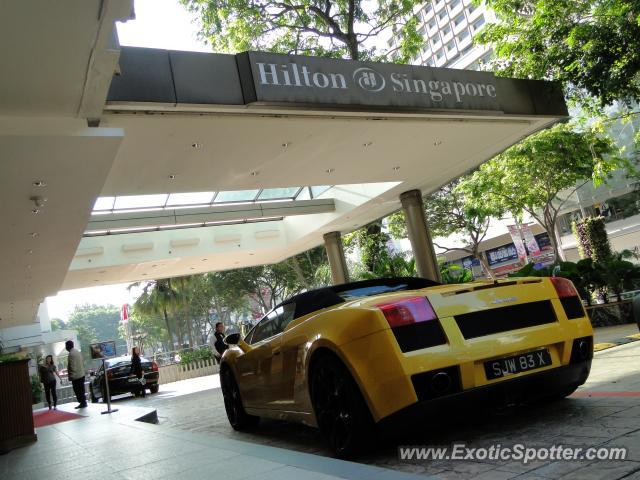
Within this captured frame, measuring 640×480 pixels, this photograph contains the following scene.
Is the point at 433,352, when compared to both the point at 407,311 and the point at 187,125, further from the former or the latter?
the point at 187,125

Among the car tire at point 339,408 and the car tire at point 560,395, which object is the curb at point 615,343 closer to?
the car tire at point 560,395

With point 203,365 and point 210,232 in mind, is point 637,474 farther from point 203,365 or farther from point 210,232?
point 203,365

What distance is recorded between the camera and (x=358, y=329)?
3.66 m

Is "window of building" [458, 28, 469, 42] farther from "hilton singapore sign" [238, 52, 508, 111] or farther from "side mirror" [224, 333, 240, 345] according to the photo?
"side mirror" [224, 333, 240, 345]

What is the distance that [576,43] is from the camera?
9.83 metres

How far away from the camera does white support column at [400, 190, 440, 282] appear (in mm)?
16188

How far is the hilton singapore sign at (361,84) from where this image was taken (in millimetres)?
7832

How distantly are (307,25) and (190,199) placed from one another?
316 inches

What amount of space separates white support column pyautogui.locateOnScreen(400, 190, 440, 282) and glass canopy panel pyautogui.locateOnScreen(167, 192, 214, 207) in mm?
5827

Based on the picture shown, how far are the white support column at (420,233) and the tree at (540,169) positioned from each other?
10.0 ft

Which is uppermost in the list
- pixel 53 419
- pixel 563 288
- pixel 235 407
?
pixel 563 288

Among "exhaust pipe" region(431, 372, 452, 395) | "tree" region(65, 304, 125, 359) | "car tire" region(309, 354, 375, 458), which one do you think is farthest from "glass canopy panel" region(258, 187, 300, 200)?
"tree" region(65, 304, 125, 359)

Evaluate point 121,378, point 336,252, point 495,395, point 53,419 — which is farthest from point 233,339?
point 336,252

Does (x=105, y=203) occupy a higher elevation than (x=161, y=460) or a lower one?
higher
